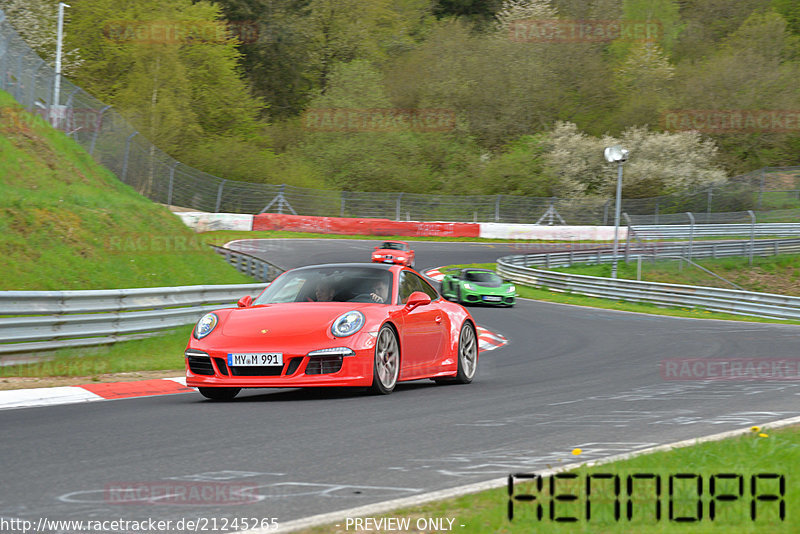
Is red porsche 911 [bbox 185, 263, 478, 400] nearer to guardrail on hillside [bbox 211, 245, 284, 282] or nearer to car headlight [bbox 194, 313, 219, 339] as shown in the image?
car headlight [bbox 194, 313, 219, 339]

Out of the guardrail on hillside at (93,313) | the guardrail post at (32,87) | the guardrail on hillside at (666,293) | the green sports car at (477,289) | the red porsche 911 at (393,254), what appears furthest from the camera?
the red porsche 911 at (393,254)

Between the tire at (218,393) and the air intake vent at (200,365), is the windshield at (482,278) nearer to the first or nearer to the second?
the tire at (218,393)

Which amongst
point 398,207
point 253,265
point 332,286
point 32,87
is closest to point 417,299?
point 332,286

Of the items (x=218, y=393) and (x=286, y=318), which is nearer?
(x=286, y=318)

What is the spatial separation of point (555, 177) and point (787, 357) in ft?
146

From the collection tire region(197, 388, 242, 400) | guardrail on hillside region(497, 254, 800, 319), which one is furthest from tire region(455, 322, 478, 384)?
guardrail on hillside region(497, 254, 800, 319)

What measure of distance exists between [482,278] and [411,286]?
1750 cm

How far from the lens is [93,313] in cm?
1402

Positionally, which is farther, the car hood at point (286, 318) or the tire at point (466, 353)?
the tire at point (466, 353)

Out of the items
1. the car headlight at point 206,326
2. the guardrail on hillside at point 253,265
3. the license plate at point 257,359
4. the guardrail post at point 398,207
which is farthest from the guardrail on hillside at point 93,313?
the guardrail post at point 398,207

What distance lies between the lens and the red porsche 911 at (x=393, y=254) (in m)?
34.7

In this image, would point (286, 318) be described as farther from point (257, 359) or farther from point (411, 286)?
point (411, 286)

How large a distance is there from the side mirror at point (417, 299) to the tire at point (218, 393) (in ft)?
6.46

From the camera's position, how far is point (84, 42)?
5947 centimetres
